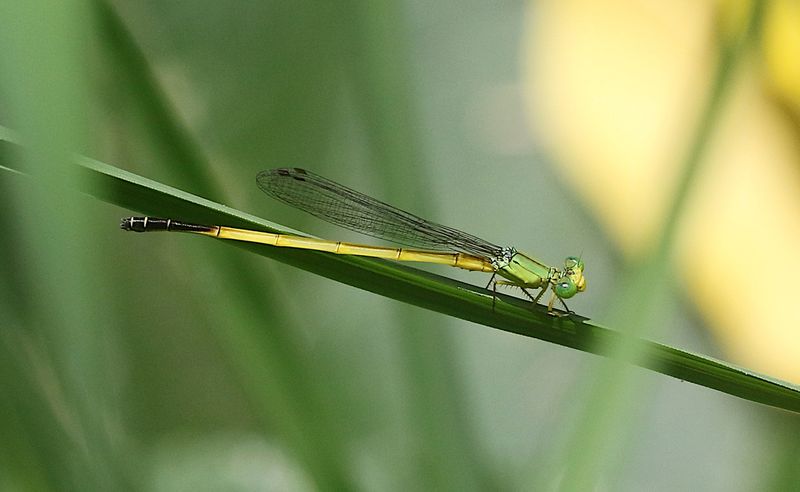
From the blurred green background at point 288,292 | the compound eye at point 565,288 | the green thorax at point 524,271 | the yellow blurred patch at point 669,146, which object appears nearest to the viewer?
the blurred green background at point 288,292

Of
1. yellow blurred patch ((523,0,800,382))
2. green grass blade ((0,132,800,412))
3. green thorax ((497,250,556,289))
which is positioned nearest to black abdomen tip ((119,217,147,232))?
green grass blade ((0,132,800,412))

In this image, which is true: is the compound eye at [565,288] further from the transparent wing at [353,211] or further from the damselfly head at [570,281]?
the transparent wing at [353,211]

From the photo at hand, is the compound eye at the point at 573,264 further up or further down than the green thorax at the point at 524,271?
further up

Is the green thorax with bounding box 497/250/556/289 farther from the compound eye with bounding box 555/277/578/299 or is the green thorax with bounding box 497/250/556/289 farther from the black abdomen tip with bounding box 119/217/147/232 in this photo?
the black abdomen tip with bounding box 119/217/147/232

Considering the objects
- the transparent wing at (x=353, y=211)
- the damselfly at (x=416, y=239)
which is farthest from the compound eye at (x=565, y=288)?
the transparent wing at (x=353, y=211)

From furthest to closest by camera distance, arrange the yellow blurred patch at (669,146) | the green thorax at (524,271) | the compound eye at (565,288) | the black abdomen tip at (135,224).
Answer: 1. the yellow blurred patch at (669,146)
2. the green thorax at (524,271)
3. the compound eye at (565,288)
4. the black abdomen tip at (135,224)

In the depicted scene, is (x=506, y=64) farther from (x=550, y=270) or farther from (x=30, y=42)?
(x=30, y=42)

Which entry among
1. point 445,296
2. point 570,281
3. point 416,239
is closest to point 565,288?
point 570,281
